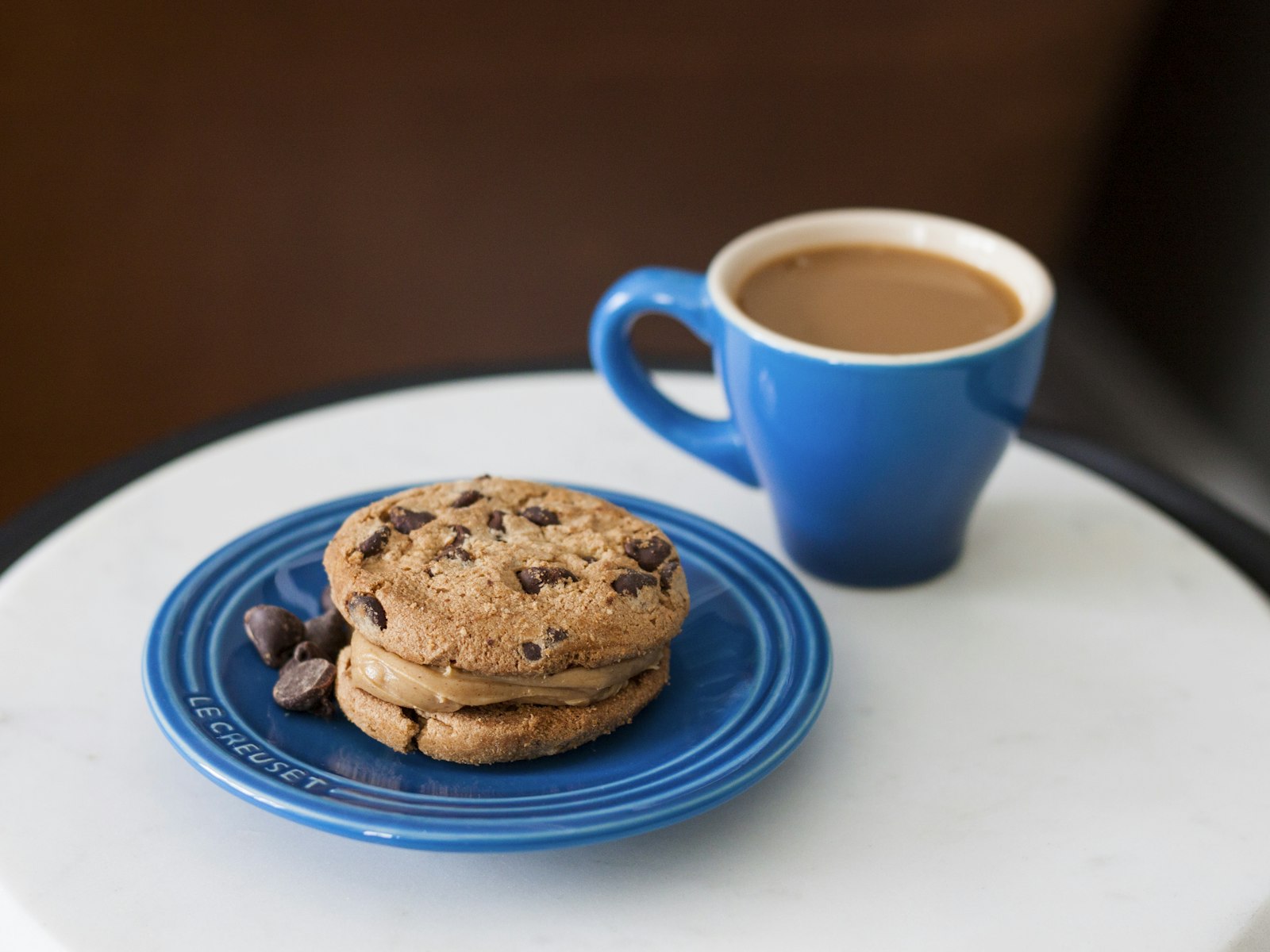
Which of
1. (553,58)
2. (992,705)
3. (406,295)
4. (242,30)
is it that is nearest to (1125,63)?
(553,58)

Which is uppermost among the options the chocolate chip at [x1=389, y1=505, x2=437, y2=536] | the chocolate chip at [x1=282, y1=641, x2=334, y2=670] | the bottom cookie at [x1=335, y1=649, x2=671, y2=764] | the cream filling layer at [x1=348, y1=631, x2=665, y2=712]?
the chocolate chip at [x1=389, y1=505, x2=437, y2=536]

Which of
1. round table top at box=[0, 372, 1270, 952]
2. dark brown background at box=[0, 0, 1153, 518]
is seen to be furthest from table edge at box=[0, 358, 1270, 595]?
dark brown background at box=[0, 0, 1153, 518]

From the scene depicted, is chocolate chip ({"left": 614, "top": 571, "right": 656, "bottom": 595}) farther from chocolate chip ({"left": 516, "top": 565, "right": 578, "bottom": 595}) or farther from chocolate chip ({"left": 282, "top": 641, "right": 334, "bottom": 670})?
chocolate chip ({"left": 282, "top": 641, "right": 334, "bottom": 670})

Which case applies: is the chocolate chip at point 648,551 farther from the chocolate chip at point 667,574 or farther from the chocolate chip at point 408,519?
the chocolate chip at point 408,519

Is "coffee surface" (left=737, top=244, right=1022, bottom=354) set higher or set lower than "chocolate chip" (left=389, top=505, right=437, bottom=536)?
higher

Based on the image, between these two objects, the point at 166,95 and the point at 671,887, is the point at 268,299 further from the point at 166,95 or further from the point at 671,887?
the point at 671,887

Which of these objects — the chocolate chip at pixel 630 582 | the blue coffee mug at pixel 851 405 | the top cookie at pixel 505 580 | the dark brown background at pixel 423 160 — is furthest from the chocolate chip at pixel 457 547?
the dark brown background at pixel 423 160

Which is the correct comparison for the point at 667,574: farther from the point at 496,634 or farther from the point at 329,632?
the point at 329,632
